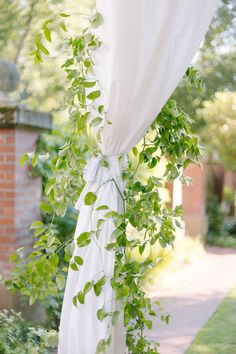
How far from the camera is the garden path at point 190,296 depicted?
4.20 m

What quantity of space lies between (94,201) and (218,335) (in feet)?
7.89

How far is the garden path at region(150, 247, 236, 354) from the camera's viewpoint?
13.8 ft

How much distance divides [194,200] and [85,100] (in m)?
7.89

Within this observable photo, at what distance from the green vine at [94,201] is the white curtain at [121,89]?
0.05 m

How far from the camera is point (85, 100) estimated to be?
7.75ft

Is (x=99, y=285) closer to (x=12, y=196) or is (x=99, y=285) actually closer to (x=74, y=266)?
(x=74, y=266)

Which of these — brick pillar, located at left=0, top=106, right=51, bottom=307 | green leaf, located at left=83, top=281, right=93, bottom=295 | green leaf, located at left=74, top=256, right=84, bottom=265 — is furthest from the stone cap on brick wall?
green leaf, located at left=83, top=281, right=93, bottom=295

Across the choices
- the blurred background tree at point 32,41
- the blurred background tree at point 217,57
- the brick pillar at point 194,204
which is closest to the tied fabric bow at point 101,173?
the blurred background tree at point 217,57

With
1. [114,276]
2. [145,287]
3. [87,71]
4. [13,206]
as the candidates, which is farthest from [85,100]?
[145,287]

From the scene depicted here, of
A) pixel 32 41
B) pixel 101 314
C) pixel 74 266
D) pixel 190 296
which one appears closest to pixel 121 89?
pixel 74 266

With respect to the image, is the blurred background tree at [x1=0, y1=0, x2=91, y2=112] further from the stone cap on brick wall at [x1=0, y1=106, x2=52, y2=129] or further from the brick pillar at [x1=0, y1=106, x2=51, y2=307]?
the brick pillar at [x1=0, y1=106, x2=51, y2=307]

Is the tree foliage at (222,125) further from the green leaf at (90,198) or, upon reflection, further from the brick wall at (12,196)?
the green leaf at (90,198)

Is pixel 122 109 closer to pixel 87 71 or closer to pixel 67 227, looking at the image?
pixel 87 71

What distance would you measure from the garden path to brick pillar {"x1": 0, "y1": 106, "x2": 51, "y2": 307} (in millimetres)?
1271
